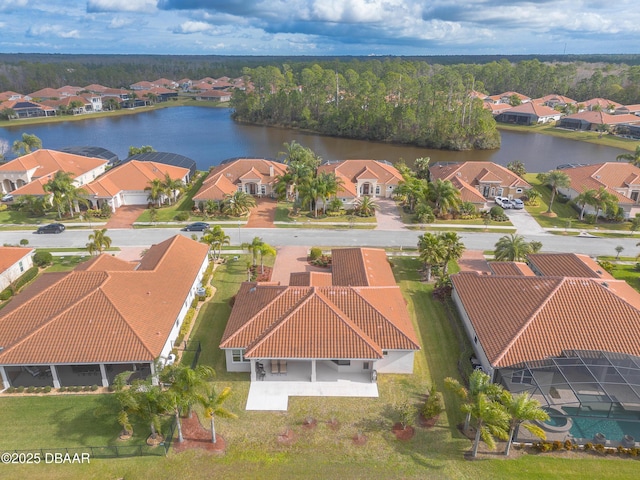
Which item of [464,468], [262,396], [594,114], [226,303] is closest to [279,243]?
[226,303]

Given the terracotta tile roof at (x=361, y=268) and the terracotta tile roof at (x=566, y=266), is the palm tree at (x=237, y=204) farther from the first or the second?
the terracotta tile roof at (x=566, y=266)

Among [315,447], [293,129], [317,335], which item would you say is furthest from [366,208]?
[293,129]

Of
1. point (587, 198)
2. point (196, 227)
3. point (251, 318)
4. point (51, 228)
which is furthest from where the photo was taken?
point (587, 198)

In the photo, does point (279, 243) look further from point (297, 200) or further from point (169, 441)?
point (169, 441)

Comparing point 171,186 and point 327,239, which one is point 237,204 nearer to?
point 171,186

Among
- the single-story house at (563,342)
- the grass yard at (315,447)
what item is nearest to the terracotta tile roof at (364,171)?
the single-story house at (563,342)

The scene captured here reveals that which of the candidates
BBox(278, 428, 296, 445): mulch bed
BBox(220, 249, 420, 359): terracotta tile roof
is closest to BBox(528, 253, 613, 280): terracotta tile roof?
BBox(220, 249, 420, 359): terracotta tile roof
